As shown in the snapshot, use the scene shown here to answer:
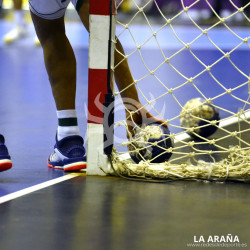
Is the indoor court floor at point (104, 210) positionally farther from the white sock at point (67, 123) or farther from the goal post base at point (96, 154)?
the white sock at point (67, 123)

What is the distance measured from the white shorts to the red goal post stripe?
0.17m

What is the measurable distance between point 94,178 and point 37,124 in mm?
1310

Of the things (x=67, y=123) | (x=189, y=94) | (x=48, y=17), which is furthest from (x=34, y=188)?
(x=189, y=94)

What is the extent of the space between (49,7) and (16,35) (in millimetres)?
7660

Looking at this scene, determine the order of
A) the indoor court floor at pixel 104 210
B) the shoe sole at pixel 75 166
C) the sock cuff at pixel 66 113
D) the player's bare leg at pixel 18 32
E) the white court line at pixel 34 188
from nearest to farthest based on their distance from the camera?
the indoor court floor at pixel 104 210 < the white court line at pixel 34 188 < the shoe sole at pixel 75 166 < the sock cuff at pixel 66 113 < the player's bare leg at pixel 18 32

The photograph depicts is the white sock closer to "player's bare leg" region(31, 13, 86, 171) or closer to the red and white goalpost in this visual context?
"player's bare leg" region(31, 13, 86, 171)

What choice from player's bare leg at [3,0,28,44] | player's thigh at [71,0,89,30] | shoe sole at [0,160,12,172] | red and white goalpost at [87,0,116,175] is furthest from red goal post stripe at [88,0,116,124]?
player's bare leg at [3,0,28,44]

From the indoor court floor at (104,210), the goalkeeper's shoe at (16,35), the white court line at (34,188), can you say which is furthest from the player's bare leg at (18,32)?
the white court line at (34,188)

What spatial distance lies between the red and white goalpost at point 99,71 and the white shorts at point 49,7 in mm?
180

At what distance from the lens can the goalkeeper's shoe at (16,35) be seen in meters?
9.90

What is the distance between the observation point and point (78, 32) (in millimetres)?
11680

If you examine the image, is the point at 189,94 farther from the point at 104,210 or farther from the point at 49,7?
the point at 104,210

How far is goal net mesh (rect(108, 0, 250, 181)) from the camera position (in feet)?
8.36

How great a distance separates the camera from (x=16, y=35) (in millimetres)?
10141
